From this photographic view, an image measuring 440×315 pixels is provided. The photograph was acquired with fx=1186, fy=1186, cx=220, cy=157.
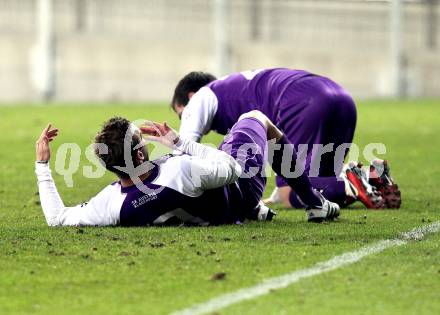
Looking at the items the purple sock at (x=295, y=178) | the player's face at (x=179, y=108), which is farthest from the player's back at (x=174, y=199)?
the player's face at (x=179, y=108)

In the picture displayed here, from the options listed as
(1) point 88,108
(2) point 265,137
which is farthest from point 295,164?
(1) point 88,108

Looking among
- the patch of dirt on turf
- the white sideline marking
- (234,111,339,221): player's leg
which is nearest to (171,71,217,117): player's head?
(234,111,339,221): player's leg

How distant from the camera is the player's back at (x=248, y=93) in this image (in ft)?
29.6

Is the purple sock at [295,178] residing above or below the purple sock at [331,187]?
above

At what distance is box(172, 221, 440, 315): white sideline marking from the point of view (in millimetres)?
5133

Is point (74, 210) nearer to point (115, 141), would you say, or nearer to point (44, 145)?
point (44, 145)

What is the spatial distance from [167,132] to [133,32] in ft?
109

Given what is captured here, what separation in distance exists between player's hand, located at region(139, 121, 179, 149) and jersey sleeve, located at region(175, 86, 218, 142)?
153cm

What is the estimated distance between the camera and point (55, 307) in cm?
518

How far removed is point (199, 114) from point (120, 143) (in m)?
1.64

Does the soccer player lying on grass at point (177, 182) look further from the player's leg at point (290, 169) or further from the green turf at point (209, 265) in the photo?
the green turf at point (209, 265)

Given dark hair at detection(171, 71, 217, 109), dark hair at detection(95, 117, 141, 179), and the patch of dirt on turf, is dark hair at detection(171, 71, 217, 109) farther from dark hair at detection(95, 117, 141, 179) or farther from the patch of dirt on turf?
the patch of dirt on turf

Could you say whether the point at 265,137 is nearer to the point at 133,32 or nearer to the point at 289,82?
the point at 289,82

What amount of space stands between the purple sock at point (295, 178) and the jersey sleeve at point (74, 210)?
1149mm
